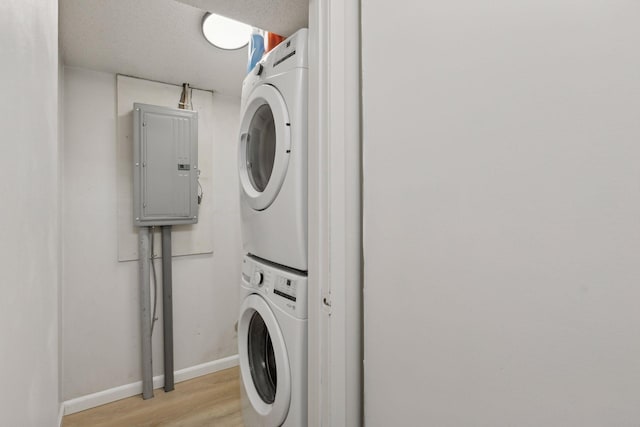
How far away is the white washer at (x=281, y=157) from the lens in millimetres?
1120

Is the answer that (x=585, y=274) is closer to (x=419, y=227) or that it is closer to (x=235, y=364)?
(x=419, y=227)

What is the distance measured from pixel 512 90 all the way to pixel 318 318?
0.77 meters

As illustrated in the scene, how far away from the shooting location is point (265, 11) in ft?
3.75

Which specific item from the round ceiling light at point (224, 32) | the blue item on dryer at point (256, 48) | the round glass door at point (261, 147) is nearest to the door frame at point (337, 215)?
the round glass door at point (261, 147)

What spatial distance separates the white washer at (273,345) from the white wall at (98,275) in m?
1.01

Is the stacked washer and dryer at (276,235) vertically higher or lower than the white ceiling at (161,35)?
lower

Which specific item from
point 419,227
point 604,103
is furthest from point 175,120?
point 604,103

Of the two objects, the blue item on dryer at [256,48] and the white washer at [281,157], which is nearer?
the white washer at [281,157]

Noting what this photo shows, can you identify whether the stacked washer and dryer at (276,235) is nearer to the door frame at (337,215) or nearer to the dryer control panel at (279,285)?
the dryer control panel at (279,285)

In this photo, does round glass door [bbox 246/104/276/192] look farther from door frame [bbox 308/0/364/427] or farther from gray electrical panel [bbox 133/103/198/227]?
gray electrical panel [bbox 133/103/198/227]

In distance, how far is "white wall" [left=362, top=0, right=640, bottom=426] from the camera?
0.47 metres

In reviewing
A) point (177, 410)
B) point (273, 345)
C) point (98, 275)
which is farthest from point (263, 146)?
point (177, 410)

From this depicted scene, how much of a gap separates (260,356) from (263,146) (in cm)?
99

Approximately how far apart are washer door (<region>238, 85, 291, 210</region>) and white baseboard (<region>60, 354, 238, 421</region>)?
1.62 m
